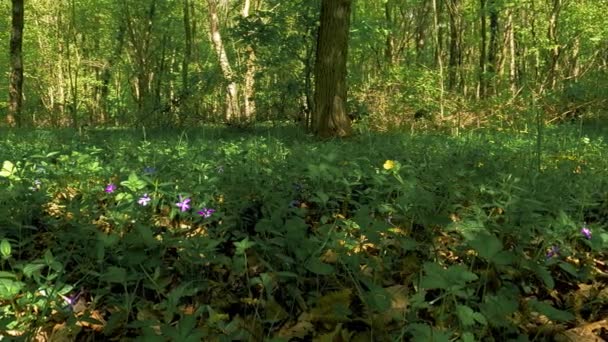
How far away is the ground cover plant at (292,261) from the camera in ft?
5.17

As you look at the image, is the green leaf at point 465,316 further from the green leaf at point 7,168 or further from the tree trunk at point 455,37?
the tree trunk at point 455,37

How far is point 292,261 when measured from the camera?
1.81m

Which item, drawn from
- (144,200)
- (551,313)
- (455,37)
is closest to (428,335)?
(551,313)

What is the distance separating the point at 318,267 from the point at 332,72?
21.5 feet

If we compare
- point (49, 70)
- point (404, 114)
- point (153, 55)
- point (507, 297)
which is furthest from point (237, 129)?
point (49, 70)

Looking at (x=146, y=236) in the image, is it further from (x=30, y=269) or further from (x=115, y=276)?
(x=30, y=269)

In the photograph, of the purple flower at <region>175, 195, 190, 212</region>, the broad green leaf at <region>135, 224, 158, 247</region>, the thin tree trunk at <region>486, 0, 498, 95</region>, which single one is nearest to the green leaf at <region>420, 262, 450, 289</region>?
the broad green leaf at <region>135, 224, 158, 247</region>

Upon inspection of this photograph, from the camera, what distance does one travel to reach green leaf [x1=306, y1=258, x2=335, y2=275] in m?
1.69

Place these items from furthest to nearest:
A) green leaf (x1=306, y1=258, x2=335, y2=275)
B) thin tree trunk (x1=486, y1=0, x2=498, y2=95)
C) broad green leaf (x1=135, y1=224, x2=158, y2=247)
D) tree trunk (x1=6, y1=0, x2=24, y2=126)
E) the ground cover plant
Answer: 1. thin tree trunk (x1=486, y1=0, x2=498, y2=95)
2. tree trunk (x1=6, y1=0, x2=24, y2=126)
3. broad green leaf (x1=135, y1=224, x2=158, y2=247)
4. green leaf (x1=306, y1=258, x2=335, y2=275)
5. the ground cover plant

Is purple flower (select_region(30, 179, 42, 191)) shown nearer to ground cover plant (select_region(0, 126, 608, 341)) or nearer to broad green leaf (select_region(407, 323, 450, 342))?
ground cover plant (select_region(0, 126, 608, 341))

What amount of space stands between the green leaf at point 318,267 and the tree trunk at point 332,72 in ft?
20.3

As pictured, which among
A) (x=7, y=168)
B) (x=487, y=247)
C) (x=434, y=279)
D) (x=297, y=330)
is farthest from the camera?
(x=7, y=168)

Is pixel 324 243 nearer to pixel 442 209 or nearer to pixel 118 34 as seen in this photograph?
pixel 442 209

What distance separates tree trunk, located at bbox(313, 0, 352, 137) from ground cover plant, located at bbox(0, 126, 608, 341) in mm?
4685
